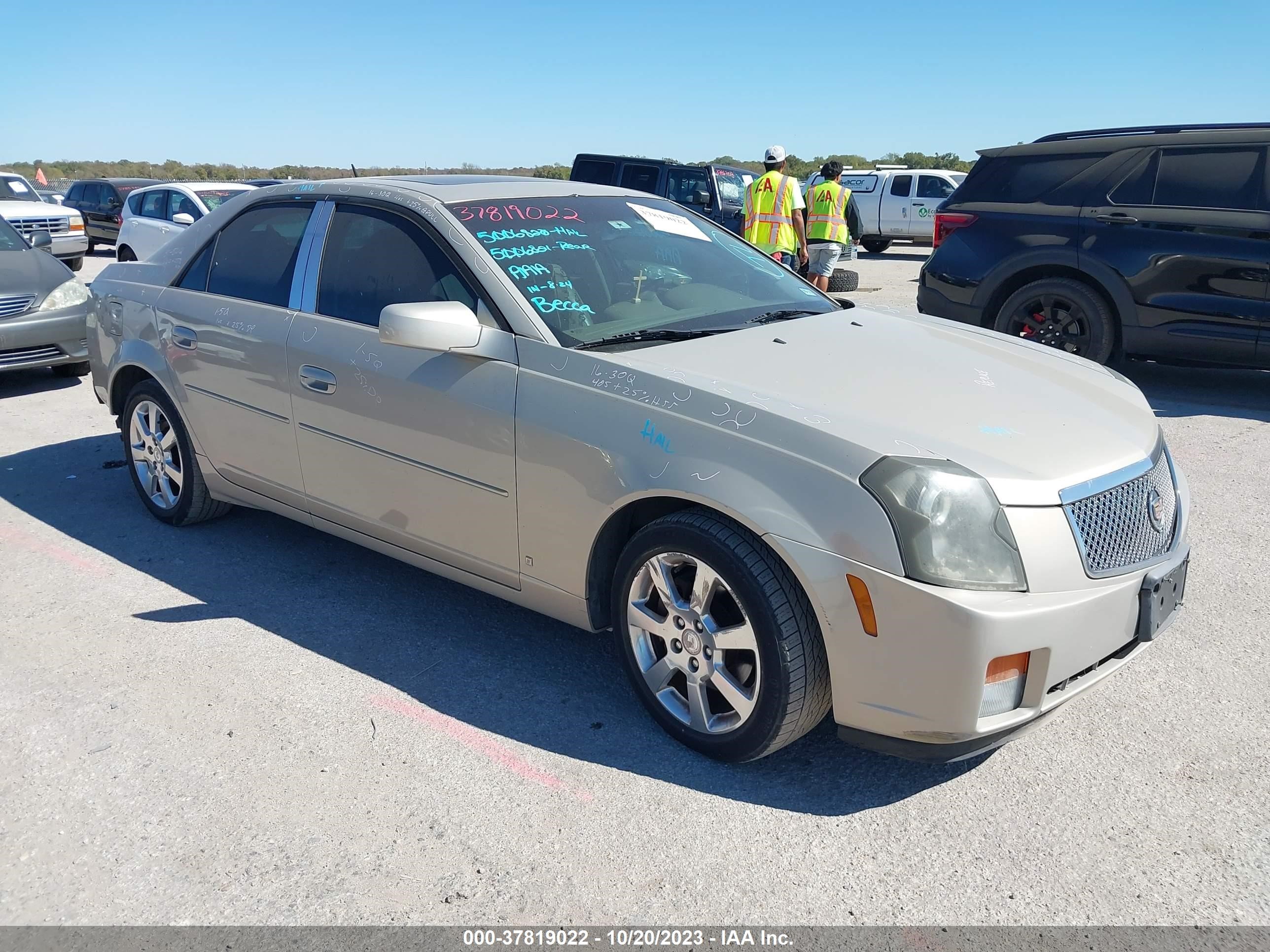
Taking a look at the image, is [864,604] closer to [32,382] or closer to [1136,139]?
[1136,139]

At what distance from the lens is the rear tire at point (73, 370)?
905 cm

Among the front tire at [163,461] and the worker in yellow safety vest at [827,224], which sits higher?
the worker in yellow safety vest at [827,224]

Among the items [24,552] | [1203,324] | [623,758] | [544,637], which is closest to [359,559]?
[544,637]

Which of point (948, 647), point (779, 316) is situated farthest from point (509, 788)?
point (779, 316)

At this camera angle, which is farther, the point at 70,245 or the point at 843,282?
the point at 70,245

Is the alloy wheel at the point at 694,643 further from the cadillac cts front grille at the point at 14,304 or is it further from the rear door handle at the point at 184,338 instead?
the cadillac cts front grille at the point at 14,304

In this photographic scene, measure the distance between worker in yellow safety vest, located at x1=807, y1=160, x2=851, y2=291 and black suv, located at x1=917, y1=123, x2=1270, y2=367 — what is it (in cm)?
193

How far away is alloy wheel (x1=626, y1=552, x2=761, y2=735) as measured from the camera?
2.98 meters

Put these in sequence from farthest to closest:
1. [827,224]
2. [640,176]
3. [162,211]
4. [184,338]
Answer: [640,176] < [162,211] < [827,224] < [184,338]

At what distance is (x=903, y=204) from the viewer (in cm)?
2362

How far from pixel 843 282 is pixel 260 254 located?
249 inches

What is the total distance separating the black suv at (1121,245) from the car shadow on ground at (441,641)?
16.5 ft

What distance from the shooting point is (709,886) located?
2592 millimetres

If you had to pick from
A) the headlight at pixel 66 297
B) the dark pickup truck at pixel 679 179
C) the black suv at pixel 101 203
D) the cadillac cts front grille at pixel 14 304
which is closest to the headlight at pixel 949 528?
the headlight at pixel 66 297
